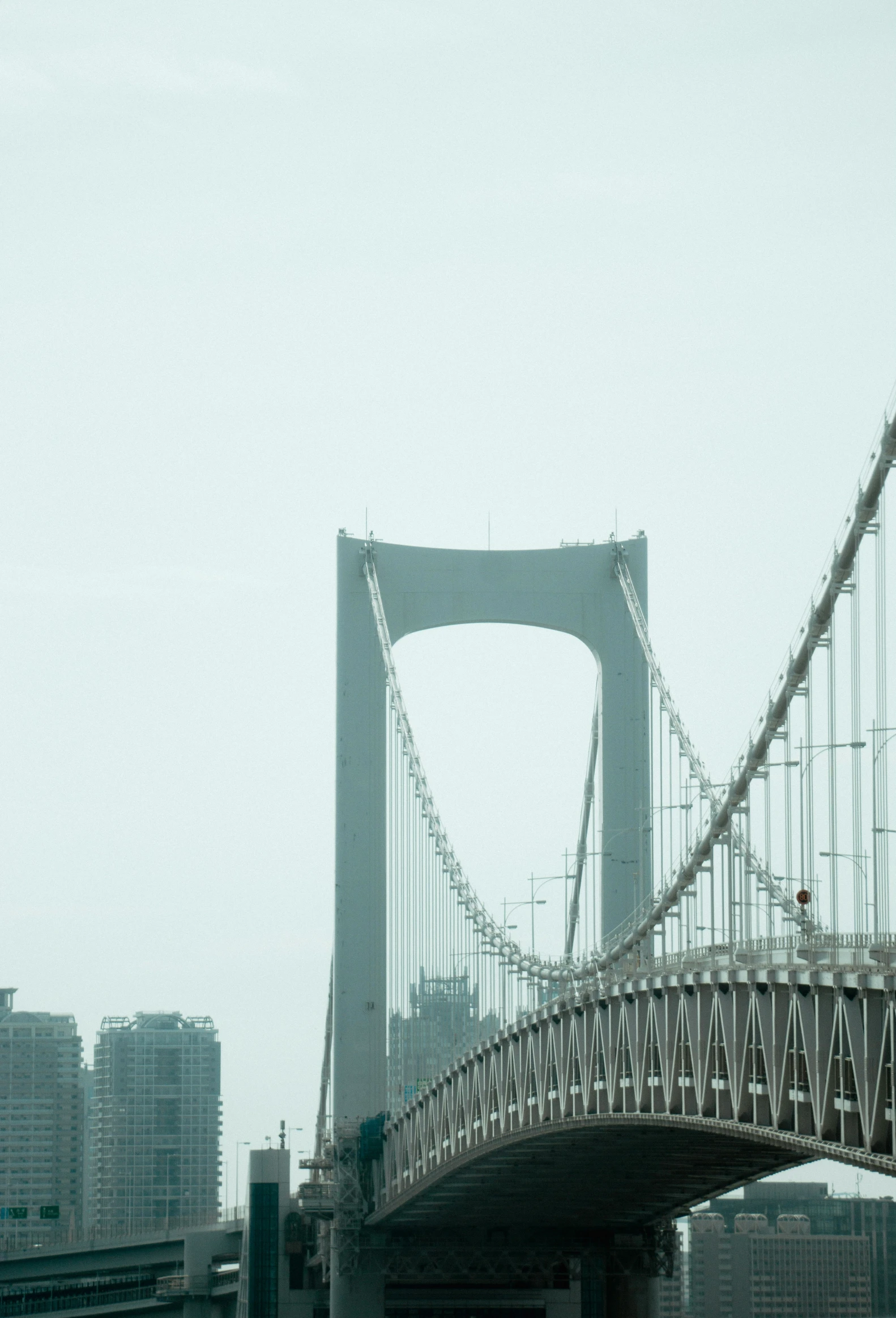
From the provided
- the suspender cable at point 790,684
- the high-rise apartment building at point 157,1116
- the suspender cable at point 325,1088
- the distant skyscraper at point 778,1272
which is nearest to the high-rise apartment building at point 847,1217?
the distant skyscraper at point 778,1272

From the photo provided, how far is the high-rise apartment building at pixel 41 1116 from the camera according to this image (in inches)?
5379

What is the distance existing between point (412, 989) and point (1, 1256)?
136ft

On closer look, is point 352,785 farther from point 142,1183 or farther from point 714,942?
point 142,1183

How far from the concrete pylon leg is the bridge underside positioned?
4.09ft

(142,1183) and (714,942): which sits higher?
(714,942)

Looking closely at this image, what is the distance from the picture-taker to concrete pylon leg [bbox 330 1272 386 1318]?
163ft

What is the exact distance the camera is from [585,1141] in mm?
35125

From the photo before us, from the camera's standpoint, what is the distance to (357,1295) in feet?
163

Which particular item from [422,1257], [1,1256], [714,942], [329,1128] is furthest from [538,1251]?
[1,1256]

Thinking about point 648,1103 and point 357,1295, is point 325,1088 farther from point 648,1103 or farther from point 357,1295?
point 648,1103

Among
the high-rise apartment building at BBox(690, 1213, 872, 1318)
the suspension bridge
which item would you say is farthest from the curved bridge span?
the high-rise apartment building at BBox(690, 1213, 872, 1318)

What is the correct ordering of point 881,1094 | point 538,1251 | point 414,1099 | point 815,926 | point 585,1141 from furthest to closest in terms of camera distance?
point 538,1251
point 414,1099
point 585,1141
point 815,926
point 881,1094

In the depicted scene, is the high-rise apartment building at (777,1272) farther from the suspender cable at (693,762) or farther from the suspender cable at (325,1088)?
the suspender cable at (693,762)

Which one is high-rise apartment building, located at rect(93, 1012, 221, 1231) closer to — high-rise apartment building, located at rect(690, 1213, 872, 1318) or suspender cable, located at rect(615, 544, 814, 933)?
high-rise apartment building, located at rect(690, 1213, 872, 1318)
